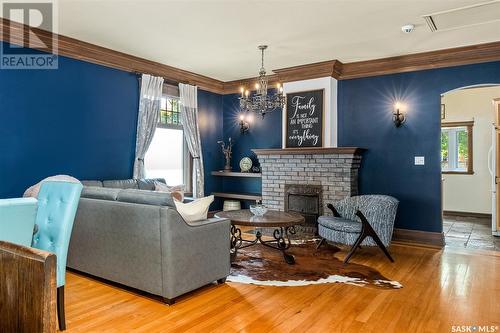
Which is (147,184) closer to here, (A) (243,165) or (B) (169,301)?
(A) (243,165)

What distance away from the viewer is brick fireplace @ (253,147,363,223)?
18.0 ft

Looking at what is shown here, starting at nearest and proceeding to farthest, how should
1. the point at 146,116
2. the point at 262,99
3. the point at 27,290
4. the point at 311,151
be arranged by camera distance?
1. the point at 27,290
2. the point at 262,99
3. the point at 146,116
4. the point at 311,151

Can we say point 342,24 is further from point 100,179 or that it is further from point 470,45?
point 100,179

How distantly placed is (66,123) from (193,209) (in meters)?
2.61

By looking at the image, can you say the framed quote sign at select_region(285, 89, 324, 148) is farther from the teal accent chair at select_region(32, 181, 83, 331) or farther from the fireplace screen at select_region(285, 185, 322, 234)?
the teal accent chair at select_region(32, 181, 83, 331)

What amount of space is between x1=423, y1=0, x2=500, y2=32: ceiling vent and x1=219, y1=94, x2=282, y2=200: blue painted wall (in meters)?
3.11

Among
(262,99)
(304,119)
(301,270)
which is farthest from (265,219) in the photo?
(304,119)

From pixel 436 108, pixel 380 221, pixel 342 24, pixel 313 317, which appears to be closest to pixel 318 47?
pixel 342 24

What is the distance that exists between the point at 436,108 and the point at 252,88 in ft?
10.5

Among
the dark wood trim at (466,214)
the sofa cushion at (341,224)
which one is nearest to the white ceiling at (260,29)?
the sofa cushion at (341,224)

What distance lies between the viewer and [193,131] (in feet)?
21.3

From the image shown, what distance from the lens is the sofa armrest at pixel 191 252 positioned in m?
2.90

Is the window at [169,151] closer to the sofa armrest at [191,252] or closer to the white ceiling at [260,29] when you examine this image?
the white ceiling at [260,29]

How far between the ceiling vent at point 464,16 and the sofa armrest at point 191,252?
3165 millimetres
